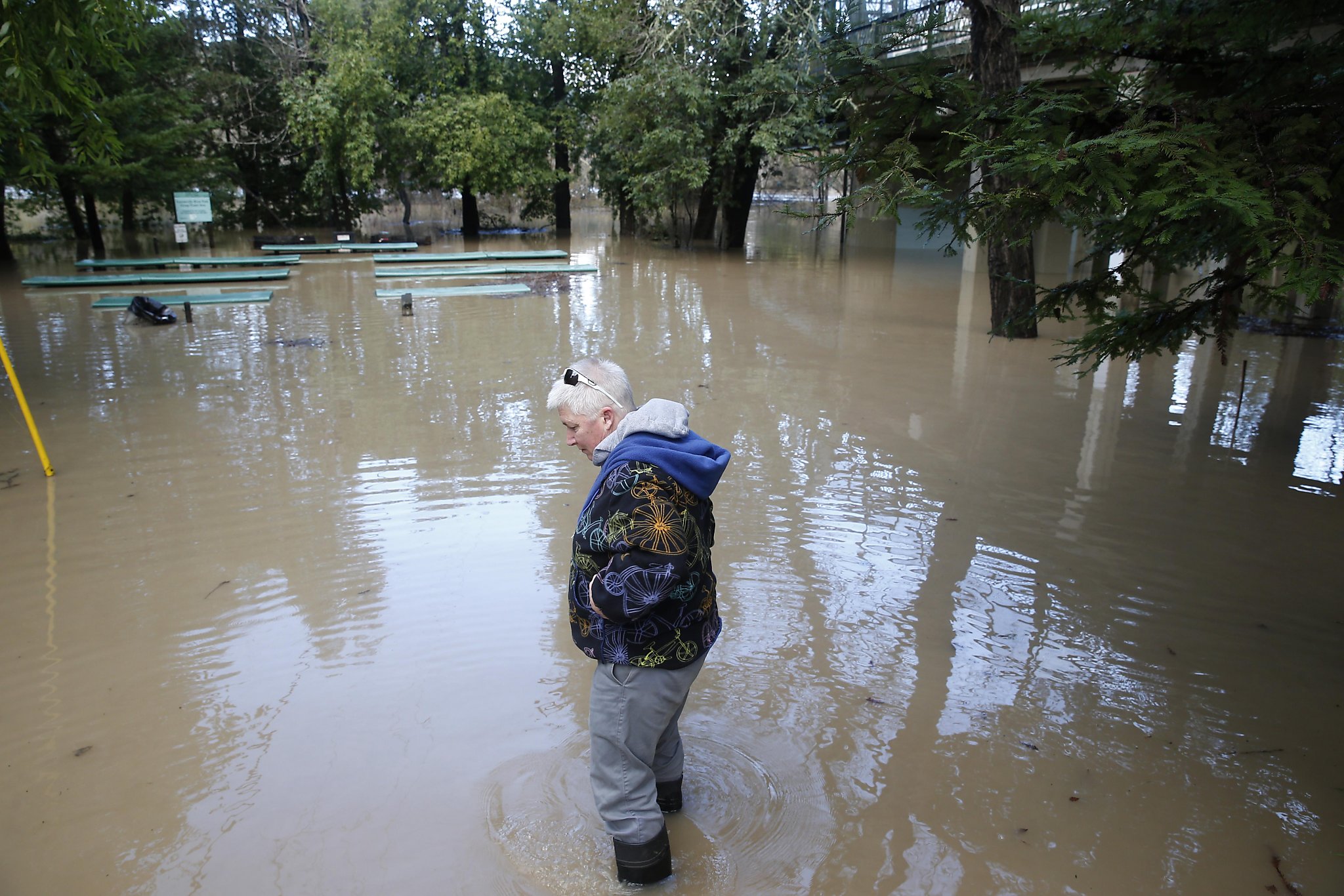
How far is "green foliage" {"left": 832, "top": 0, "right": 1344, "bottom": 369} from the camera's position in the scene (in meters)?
3.51

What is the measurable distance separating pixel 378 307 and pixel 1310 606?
13239 millimetres

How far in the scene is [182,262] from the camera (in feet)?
62.1

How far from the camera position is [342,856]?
315 cm

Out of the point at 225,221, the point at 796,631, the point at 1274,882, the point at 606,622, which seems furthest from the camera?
the point at 225,221

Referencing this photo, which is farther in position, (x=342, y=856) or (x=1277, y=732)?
(x=1277, y=732)

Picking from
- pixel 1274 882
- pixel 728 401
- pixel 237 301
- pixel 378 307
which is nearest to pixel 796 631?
pixel 1274 882

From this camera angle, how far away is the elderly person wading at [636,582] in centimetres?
254

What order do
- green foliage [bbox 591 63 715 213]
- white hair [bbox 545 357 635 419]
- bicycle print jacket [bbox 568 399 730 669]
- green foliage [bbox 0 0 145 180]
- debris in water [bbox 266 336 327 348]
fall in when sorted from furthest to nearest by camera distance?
1. green foliage [bbox 591 63 715 213]
2. debris in water [bbox 266 336 327 348]
3. green foliage [bbox 0 0 145 180]
4. white hair [bbox 545 357 635 419]
5. bicycle print jacket [bbox 568 399 730 669]

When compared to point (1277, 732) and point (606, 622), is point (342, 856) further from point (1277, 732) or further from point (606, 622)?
point (1277, 732)

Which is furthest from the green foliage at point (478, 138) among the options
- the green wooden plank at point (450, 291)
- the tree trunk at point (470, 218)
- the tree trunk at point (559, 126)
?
the green wooden plank at point (450, 291)

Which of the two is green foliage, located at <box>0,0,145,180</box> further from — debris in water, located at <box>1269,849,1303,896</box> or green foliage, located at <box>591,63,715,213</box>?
green foliage, located at <box>591,63,715,213</box>

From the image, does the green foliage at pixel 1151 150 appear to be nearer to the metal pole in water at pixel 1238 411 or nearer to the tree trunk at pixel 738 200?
the metal pole in water at pixel 1238 411

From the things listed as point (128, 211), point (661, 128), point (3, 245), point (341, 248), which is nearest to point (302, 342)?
point (661, 128)

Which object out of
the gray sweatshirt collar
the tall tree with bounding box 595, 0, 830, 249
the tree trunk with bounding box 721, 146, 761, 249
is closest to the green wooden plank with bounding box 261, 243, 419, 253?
the tall tree with bounding box 595, 0, 830, 249
